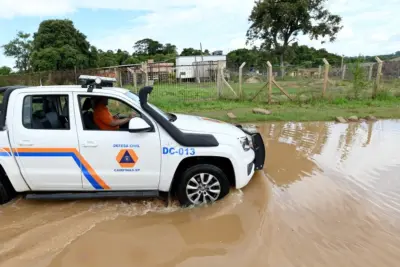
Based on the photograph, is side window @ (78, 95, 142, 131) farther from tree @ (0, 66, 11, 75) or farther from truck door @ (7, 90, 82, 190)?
tree @ (0, 66, 11, 75)

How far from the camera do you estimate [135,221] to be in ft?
12.4

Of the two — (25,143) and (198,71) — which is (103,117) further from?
(198,71)

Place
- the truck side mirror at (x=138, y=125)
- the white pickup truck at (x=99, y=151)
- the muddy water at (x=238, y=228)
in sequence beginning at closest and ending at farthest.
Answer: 1. the muddy water at (x=238, y=228)
2. the truck side mirror at (x=138, y=125)
3. the white pickup truck at (x=99, y=151)

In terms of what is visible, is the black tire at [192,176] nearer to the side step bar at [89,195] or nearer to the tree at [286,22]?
the side step bar at [89,195]

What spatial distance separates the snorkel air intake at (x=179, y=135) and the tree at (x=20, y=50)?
2305 inches

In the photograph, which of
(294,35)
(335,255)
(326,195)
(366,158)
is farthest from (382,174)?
(294,35)

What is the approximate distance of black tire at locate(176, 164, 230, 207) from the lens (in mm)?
3957

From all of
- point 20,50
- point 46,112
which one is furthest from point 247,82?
point 20,50

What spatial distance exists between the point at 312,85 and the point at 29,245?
1339 centimetres

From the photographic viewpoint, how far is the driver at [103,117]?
13.2 feet

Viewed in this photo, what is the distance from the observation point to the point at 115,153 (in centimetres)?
384

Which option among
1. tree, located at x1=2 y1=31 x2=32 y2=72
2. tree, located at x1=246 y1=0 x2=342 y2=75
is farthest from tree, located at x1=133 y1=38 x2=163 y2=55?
tree, located at x1=246 y1=0 x2=342 y2=75

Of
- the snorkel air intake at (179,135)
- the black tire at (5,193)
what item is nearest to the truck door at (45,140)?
the black tire at (5,193)

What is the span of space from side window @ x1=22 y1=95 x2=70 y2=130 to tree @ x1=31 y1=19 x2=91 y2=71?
1345 inches
